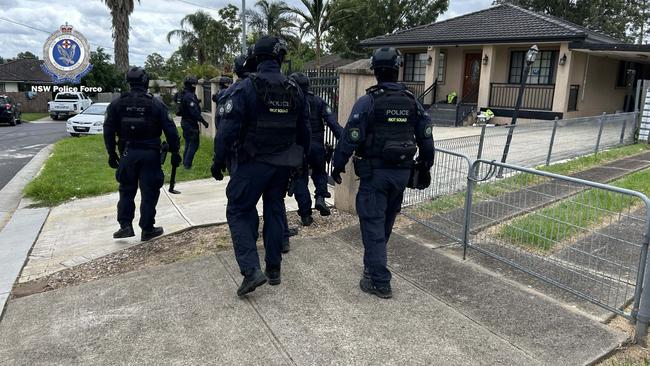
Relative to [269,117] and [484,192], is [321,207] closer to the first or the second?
[484,192]

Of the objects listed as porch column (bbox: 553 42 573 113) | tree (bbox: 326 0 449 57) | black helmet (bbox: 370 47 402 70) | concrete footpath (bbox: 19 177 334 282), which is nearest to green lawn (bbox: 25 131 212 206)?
concrete footpath (bbox: 19 177 334 282)

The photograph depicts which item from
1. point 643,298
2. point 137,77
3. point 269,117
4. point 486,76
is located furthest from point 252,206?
point 486,76

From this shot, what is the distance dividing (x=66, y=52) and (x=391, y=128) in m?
16.8

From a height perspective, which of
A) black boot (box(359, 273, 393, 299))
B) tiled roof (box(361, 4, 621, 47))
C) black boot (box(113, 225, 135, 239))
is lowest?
black boot (box(113, 225, 135, 239))

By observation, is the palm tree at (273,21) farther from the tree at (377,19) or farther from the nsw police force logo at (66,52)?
the nsw police force logo at (66,52)

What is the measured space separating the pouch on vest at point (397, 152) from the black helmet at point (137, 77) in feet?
9.15

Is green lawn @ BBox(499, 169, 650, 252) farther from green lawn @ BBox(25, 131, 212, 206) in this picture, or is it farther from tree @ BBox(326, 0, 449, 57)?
tree @ BBox(326, 0, 449, 57)

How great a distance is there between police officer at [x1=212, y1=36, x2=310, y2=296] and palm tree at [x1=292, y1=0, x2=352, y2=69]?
2694 centimetres

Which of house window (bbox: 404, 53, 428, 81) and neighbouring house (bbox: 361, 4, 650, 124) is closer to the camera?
neighbouring house (bbox: 361, 4, 650, 124)

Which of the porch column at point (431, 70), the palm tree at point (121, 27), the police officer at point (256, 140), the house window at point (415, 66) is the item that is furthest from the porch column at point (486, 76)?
the palm tree at point (121, 27)

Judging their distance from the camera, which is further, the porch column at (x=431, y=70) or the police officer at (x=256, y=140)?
the porch column at (x=431, y=70)

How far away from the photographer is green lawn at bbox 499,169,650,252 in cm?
344

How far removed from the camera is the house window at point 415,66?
2130 centimetres

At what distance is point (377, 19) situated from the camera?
109 feet
